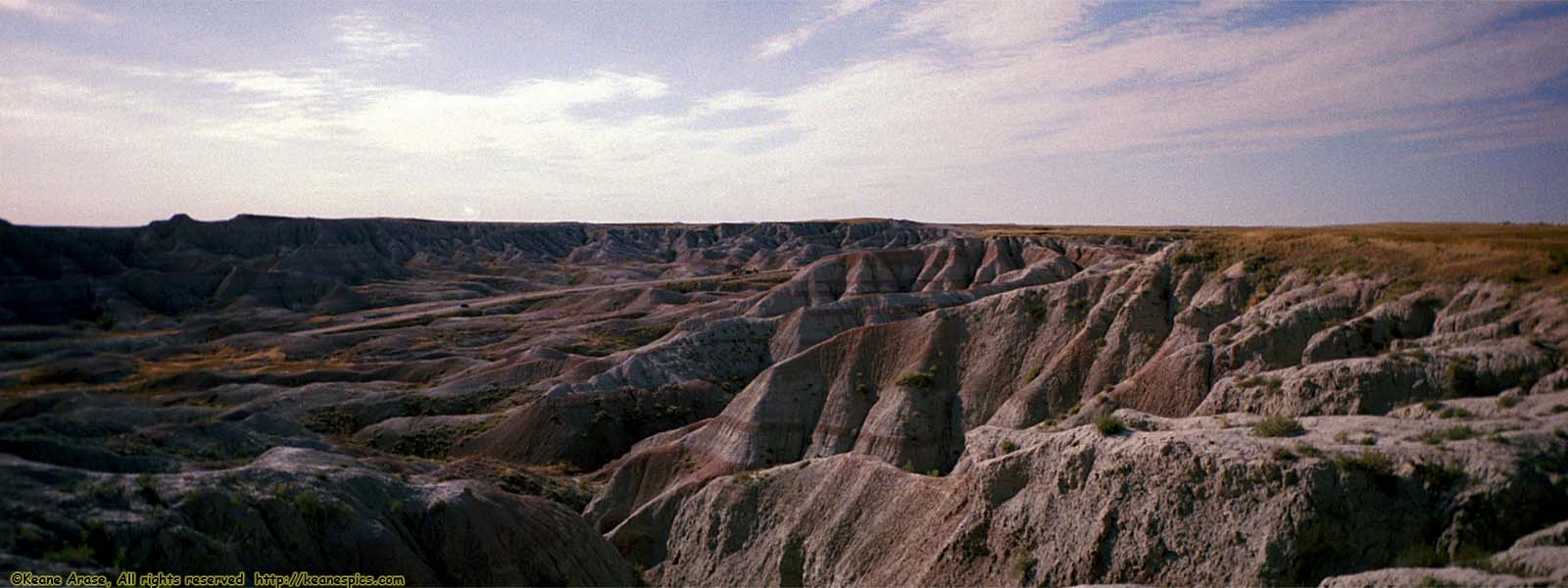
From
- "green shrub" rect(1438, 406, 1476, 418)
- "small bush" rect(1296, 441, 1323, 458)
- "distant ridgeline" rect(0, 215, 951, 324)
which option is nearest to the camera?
Result: "small bush" rect(1296, 441, 1323, 458)

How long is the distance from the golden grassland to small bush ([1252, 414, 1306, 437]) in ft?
28.9

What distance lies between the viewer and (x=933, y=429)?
33125mm

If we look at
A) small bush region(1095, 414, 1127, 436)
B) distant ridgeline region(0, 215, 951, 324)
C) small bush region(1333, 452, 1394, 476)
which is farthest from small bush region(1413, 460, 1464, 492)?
distant ridgeline region(0, 215, 951, 324)

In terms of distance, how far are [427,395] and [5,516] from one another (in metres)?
39.4

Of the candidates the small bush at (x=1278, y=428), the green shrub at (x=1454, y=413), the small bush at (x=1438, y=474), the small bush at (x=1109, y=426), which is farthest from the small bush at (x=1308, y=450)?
the green shrub at (x=1454, y=413)

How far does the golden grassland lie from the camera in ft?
63.5

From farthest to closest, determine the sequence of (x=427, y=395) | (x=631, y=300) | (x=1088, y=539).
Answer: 1. (x=631, y=300)
2. (x=427, y=395)
3. (x=1088, y=539)

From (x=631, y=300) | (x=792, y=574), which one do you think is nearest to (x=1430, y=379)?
(x=792, y=574)

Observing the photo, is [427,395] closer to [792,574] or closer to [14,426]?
[14,426]

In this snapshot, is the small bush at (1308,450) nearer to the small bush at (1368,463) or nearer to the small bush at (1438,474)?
the small bush at (1368,463)

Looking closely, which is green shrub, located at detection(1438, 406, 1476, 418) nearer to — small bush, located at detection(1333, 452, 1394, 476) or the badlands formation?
the badlands formation

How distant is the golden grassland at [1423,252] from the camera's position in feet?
63.5

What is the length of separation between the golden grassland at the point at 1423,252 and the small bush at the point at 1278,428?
8806 millimetres

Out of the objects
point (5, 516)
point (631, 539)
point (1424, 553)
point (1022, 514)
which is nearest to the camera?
point (1424, 553)
